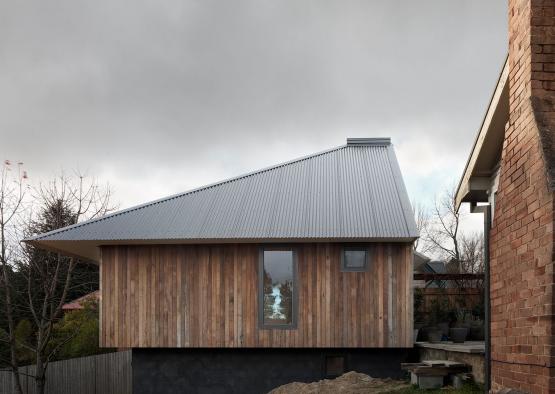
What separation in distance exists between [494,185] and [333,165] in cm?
1112

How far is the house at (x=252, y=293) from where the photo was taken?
53.1 ft

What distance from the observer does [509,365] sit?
6473 millimetres

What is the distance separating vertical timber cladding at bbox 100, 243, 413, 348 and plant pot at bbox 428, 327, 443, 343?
7.03 ft

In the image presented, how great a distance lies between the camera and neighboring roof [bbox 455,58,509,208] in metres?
7.63

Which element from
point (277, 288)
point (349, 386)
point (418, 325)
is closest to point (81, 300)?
point (277, 288)

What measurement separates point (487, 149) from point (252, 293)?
8994mm

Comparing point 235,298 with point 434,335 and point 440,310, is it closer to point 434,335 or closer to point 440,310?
point 434,335

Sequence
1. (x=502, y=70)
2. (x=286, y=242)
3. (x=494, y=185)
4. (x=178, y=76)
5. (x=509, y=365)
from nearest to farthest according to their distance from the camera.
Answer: (x=509, y=365), (x=502, y=70), (x=494, y=185), (x=286, y=242), (x=178, y=76)

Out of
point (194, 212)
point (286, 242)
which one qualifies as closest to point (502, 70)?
point (286, 242)

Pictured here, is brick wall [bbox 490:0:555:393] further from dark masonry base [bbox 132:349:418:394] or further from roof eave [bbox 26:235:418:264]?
dark masonry base [bbox 132:349:418:394]

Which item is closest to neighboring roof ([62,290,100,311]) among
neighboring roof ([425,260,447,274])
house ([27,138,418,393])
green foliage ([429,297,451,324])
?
house ([27,138,418,393])

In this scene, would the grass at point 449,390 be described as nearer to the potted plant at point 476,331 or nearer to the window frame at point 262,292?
the window frame at point 262,292

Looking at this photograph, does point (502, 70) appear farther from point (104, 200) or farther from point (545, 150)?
point (104, 200)

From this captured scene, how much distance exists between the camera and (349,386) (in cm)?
1380
